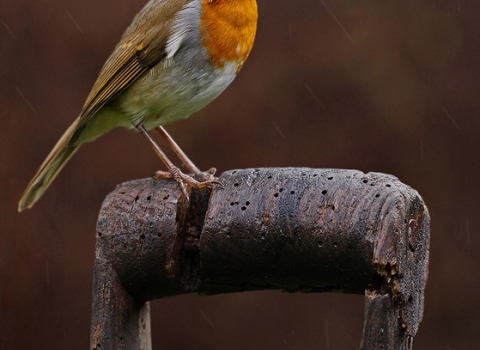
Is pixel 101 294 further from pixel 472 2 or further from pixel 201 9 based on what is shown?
pixel 472 2

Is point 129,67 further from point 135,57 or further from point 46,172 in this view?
point 46,172

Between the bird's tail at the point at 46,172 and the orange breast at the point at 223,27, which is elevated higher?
the orange breast at the point at 223,27

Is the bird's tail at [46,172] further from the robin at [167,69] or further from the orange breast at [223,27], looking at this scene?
the orange breast at [223,27]

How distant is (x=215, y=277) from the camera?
2.91 meters

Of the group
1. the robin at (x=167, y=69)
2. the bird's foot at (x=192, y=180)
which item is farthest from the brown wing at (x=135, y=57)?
the bird's foot at (x=192, y=180)

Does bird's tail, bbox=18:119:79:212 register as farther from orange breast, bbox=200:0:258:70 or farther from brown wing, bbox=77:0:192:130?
orange breast, bbox=200:0:258:70

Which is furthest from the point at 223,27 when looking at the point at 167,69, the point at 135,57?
the point at 135,57

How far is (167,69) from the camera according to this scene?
13.1 ft

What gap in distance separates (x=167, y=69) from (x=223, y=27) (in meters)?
0.27

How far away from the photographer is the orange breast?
396cm

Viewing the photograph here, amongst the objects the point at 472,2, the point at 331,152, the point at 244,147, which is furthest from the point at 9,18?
the point at 472,2

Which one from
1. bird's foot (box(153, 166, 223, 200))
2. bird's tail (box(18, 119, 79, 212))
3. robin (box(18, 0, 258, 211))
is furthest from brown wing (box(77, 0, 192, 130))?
bird's foot (box(153, 166, 223, 200))

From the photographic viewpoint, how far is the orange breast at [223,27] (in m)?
3.96

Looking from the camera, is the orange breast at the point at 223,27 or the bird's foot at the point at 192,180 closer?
the bird's foot at the point at 192,180
